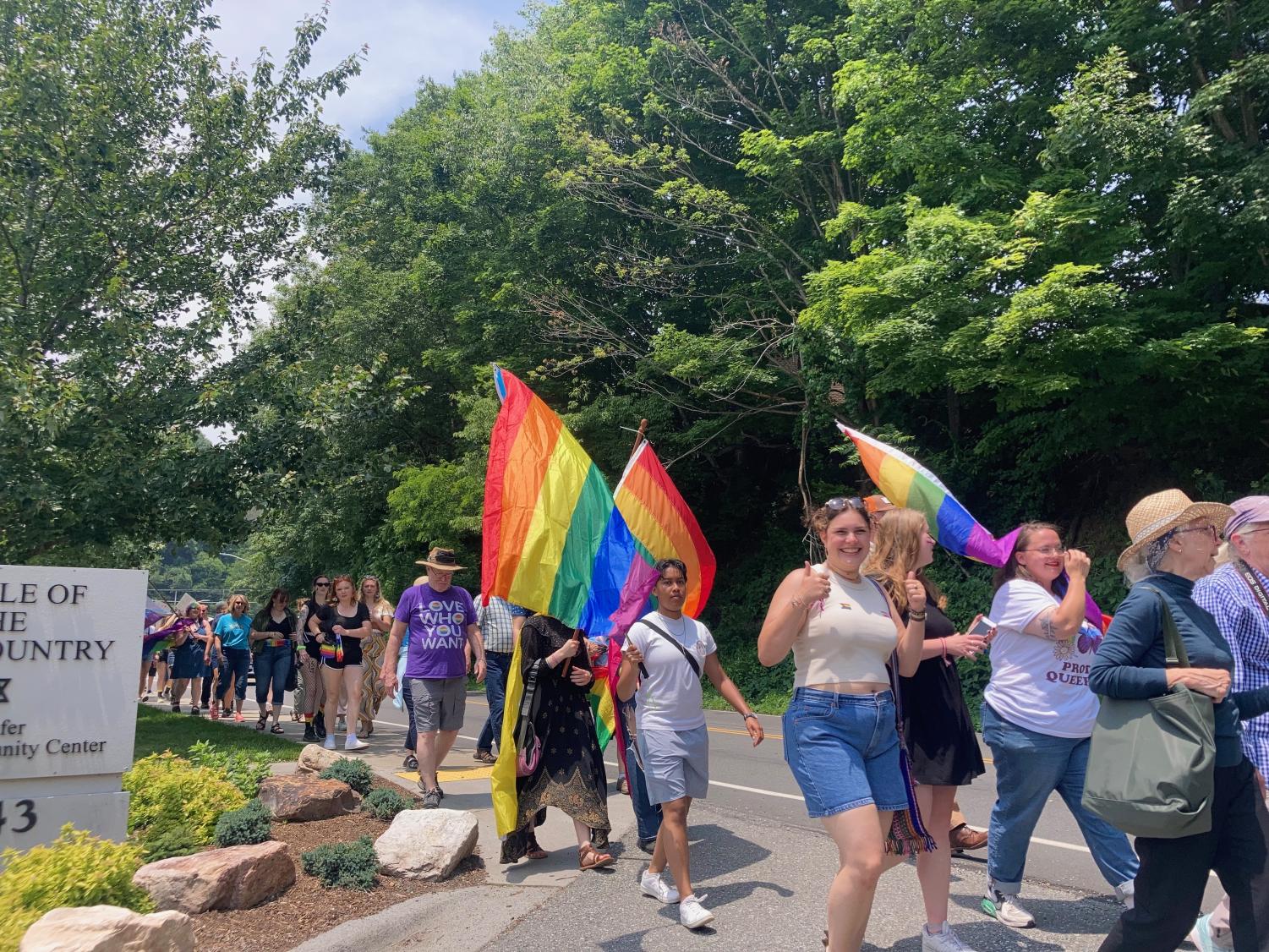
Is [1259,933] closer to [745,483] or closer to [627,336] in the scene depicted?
[627,336]

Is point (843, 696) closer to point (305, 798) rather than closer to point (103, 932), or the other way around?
point (103, 932)

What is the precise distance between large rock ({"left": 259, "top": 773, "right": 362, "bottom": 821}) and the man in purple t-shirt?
0.68 meters

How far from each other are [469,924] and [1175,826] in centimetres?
339

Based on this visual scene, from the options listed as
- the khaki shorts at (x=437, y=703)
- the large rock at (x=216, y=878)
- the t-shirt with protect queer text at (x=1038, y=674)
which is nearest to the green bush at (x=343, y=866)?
the large rock at (x=216, y=878)

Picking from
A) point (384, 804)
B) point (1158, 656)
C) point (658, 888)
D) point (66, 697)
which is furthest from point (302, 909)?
point (1158, 656)

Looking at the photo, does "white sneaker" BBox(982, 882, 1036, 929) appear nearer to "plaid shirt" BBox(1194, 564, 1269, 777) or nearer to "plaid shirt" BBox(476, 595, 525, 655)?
"plaid shirt" BBox(1194, 564, 1269, 777)

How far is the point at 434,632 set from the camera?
7.77 m

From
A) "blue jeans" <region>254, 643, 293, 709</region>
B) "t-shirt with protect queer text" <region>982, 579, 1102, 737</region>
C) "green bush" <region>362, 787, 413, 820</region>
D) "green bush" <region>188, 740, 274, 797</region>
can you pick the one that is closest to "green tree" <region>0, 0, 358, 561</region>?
"blue jeans" <region>254, 643, 293, 709</region>

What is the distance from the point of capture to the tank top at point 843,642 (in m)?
3.94

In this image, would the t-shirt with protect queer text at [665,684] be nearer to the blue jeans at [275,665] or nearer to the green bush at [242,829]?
the green bush at [242,829]

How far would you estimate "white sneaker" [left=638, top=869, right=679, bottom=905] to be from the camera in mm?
5113

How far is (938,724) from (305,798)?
433 centimetres

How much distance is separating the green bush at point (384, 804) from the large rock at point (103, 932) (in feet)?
9.91

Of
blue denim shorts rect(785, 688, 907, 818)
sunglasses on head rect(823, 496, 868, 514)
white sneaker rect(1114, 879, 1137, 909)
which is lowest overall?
white sneaker rect(1114, 879, 1137, 909)
